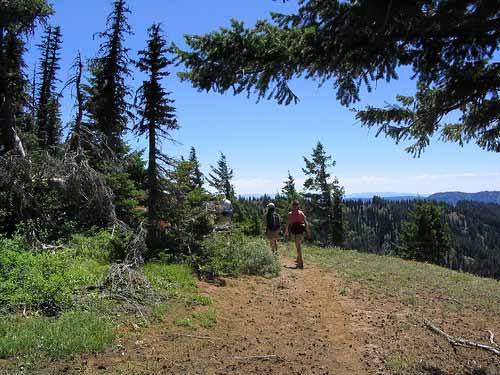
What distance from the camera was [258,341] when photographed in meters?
6.55

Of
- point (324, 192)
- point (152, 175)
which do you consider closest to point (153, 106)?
point (152, 175)

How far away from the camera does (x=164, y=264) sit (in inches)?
391

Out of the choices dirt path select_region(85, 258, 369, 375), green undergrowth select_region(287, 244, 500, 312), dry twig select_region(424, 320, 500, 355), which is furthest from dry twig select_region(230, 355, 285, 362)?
green undergrowth select_region(287, 244, 500, 312)

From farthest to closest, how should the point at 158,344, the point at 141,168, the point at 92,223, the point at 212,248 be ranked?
the point at 141,168
the point at 92,223
the point at 212,248
the point at 158,344

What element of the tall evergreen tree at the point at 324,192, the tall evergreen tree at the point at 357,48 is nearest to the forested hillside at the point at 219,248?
the tall evergreen tree at the point at 357,48

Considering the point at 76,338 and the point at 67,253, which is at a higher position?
the point at 67,253

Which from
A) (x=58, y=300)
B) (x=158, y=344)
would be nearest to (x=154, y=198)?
(x=58, y=300)

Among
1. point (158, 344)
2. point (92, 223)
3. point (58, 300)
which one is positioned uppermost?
point (92, 223)

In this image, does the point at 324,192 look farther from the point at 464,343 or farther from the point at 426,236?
the point at 464,343

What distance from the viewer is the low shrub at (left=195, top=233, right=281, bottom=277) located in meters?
10.4

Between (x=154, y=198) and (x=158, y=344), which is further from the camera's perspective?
(x=154, y=198)

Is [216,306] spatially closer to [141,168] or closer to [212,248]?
[212,248]

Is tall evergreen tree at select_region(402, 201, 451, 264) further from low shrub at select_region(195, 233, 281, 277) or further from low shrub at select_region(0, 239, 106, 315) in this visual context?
low shrub at select_region(0, 239, 106, 315)

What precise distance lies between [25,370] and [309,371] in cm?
355
